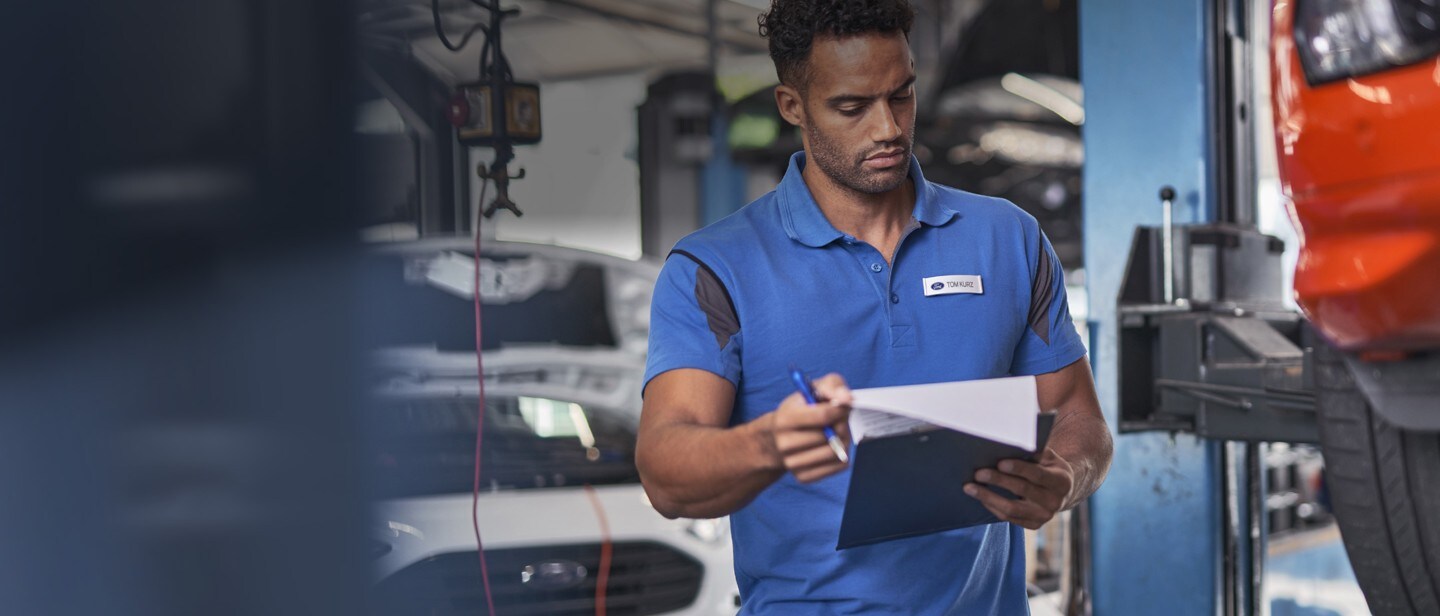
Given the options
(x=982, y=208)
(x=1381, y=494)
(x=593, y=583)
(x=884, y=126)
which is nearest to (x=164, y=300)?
(x=884, y=126)

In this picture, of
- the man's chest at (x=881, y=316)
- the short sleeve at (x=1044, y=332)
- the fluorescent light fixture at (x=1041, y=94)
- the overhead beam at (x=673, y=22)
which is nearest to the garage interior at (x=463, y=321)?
the short sleeve at (x=1044, y=332)

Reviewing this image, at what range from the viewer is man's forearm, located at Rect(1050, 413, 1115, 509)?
153 centimetres

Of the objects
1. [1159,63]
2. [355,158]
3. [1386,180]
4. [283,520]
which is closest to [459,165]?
[355,158]

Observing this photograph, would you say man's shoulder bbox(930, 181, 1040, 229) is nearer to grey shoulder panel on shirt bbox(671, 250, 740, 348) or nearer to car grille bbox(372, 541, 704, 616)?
grey shoulder panel on shirt bbox(671, 250, 740, 348)

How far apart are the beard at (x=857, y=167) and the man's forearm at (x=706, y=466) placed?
0.38m

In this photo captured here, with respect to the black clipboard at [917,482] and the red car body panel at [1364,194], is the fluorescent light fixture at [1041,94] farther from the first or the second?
the black clipboard at [917,482]

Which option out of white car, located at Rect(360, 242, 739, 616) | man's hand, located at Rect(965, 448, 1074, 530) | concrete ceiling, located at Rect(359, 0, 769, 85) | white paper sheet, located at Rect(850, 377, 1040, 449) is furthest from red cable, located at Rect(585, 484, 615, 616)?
white paper sheet, located at Rect(850, 377, 1040, 449)

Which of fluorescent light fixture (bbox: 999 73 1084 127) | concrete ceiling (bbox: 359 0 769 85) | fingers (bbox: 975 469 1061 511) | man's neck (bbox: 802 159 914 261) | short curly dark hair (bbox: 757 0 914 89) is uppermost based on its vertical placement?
fluorescent light fixture (bbox: 999 73 1084 127)

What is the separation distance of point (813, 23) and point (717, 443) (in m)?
0.58

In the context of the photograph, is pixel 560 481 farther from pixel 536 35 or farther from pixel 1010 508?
pixel 1010 508

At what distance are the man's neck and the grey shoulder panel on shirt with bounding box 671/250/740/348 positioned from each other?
7.2 inches

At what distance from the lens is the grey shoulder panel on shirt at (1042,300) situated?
167 cm

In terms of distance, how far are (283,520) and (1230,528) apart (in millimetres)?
2236

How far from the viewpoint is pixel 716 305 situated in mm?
1564
